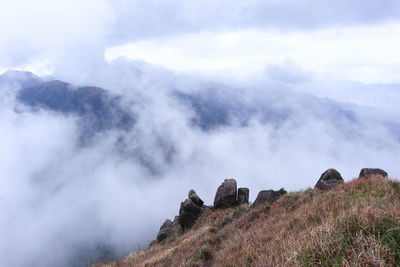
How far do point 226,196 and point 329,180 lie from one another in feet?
61.4

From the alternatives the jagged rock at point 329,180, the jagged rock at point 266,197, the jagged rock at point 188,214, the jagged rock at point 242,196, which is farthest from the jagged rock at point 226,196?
the jagged rock at point 329,180

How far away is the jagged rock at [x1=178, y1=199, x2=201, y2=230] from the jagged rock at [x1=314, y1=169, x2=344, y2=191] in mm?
20312

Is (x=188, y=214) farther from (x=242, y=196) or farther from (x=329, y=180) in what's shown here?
(x=329, y=180)

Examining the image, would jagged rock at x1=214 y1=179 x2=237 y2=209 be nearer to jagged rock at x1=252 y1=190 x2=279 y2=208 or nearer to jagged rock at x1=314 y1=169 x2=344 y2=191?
jagged rock at x1=252 y1=190 x2=279 y2=208

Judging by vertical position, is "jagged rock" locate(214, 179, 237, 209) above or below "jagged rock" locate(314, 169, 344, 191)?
above

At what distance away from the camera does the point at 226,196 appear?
3247 cm

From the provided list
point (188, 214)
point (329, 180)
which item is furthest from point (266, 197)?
point (188, 214)

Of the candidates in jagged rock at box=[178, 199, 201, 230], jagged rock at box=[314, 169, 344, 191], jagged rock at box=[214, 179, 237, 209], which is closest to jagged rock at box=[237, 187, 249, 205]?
jagged rock at box=[214, 179, 237, 209]

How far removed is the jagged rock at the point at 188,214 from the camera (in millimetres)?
32594

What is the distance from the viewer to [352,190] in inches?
422

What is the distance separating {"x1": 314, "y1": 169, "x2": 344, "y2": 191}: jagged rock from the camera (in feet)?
46.2

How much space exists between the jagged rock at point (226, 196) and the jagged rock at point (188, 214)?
2857 mm

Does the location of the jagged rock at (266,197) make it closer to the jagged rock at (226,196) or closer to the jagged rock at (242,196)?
the jagged rock at (242,196)

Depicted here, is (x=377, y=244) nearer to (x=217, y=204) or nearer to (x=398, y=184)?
(x=398, y=184)
